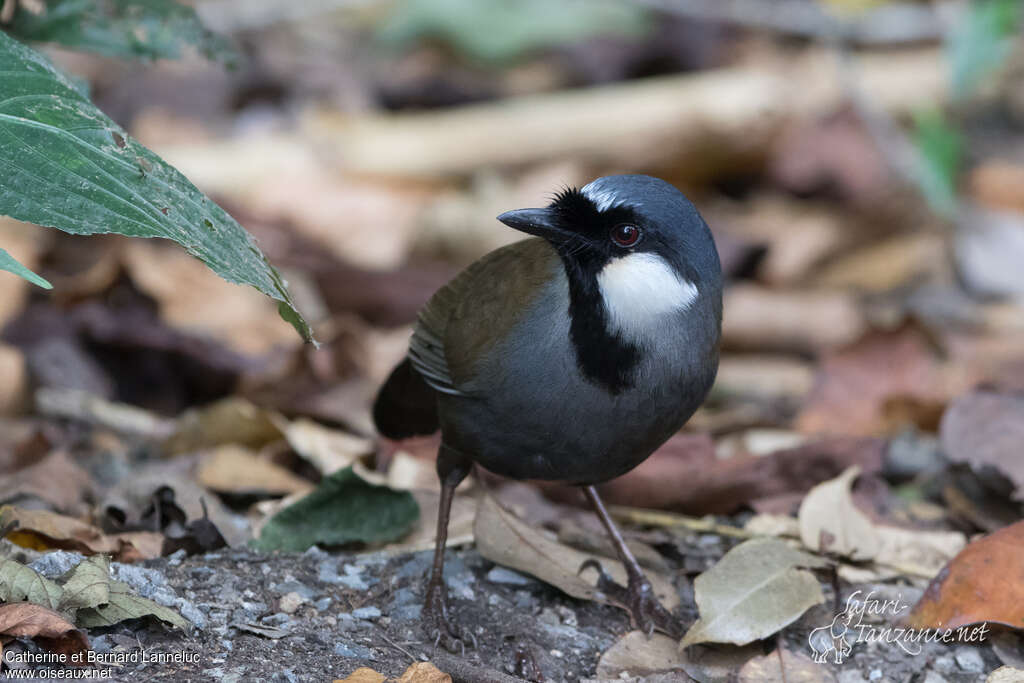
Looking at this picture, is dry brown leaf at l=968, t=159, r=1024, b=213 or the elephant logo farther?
dry brown leaf at l=968, t=159, r=1024, b=213

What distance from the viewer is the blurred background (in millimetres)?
5086

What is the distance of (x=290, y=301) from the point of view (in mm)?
2773

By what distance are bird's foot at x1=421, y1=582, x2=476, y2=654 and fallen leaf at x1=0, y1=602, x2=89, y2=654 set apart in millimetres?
897

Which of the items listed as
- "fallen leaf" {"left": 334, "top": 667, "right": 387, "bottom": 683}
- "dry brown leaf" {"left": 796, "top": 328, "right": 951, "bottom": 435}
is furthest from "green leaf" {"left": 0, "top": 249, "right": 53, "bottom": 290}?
"dry brown leaf" {"left": 796, "top": 328, "right": 951, "bottom": 435}

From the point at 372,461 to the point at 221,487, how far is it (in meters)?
0.63

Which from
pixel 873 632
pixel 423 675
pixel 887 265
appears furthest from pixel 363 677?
pixel 887 265

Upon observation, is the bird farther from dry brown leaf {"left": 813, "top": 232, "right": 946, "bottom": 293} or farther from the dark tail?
dry brown leaf {"left": 813, "top": 232, "right": 946, "bottom": 293}

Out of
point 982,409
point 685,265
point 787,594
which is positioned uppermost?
point 685,265

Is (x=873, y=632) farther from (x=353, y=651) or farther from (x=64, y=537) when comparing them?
(x=64, y=537)

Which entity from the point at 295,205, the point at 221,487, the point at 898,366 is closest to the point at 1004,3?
the point at 898,366

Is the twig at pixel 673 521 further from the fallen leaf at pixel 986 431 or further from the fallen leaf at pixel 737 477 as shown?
the fallen leaf at pixel 986 431

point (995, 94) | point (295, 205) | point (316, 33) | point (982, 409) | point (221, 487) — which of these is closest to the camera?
point (221, 487)

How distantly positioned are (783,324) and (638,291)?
318cm

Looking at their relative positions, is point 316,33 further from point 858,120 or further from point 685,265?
point 685,265
